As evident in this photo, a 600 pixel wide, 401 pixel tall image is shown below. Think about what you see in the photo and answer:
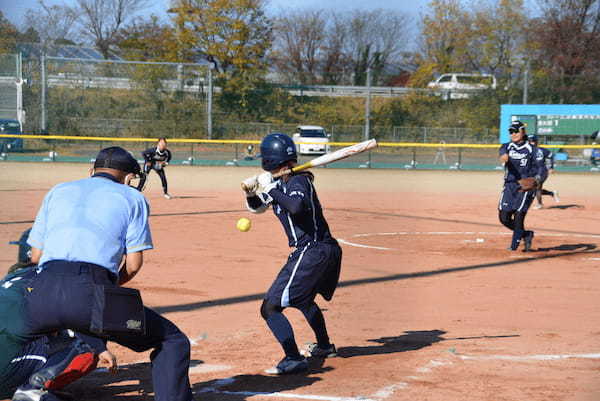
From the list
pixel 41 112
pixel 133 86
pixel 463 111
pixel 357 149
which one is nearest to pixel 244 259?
pixel 357 149

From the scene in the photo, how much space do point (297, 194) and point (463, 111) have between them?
38138 mm

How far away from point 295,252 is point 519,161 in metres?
6.49

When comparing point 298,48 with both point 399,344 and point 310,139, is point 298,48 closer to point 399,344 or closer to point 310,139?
point 310,139

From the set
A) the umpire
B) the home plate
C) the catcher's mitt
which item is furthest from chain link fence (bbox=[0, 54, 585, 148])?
the umpire

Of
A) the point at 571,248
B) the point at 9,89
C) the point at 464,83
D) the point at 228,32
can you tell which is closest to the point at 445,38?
the point at 464,83

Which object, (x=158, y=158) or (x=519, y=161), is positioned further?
(x=158, y=158)

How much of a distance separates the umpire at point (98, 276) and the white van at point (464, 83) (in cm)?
3970

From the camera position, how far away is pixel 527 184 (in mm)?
10977

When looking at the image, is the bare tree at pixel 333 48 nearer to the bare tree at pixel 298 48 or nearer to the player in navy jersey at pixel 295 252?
the bare tree at pixel 298 48

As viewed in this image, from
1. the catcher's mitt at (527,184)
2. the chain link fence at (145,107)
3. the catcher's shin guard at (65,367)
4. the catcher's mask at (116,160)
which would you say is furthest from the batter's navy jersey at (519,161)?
the chain link fence at (145,107)

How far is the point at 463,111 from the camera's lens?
42062mm

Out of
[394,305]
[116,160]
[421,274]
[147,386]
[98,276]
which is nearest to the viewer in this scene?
[98,276]

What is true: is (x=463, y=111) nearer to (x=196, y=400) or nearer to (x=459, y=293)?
(x=459, y=293)

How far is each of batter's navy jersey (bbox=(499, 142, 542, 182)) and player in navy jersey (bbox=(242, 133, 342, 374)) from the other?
20.5 feet
